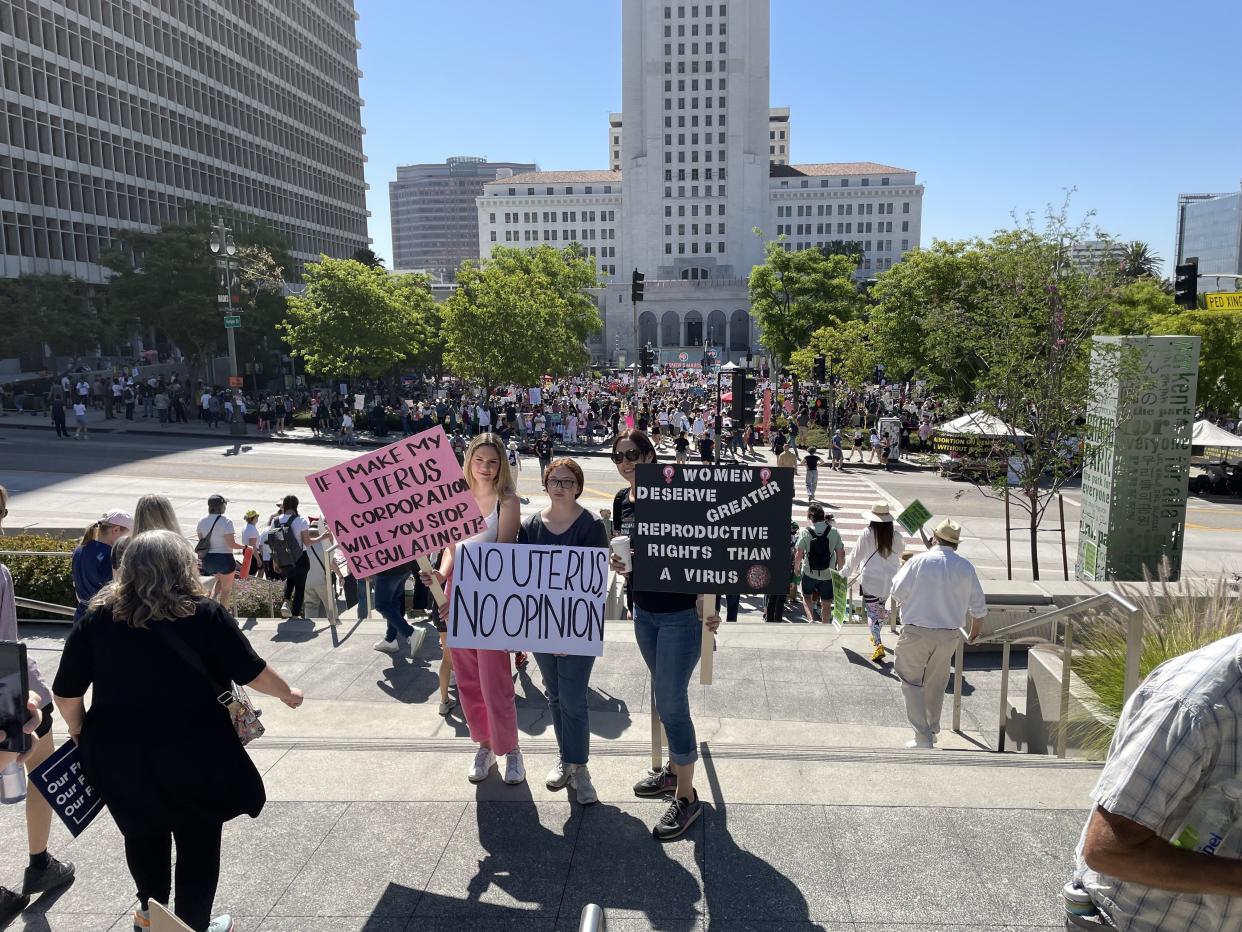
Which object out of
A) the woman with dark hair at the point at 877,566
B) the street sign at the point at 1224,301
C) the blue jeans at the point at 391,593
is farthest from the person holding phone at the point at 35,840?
the street sign at the point at 1224,301

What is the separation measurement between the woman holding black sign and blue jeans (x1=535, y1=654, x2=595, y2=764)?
0.37 meters

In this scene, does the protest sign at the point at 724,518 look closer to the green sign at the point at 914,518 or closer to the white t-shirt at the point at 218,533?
the green sign at the point at 914,518

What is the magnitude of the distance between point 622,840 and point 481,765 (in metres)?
1.02

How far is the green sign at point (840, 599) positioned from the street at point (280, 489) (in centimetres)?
707

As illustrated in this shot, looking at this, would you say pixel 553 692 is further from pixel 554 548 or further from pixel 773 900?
pixel 773 900

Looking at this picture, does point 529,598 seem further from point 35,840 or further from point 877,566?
point 877,566

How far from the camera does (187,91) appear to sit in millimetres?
69625

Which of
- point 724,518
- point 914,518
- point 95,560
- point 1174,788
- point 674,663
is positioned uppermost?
point 724,518

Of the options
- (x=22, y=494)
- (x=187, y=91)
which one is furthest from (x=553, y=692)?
(x=187, y=91)

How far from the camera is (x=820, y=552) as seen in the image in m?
11.1

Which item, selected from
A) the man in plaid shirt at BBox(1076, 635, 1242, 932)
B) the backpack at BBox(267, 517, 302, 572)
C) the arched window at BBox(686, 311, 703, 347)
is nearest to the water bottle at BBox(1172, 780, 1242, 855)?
the man in plaid shirt at BBox(1076, 635, 1242, 932)

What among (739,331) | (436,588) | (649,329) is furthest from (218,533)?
(649,329)

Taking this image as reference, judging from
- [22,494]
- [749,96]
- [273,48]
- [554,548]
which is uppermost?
[749,96]

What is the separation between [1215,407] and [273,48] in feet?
256
